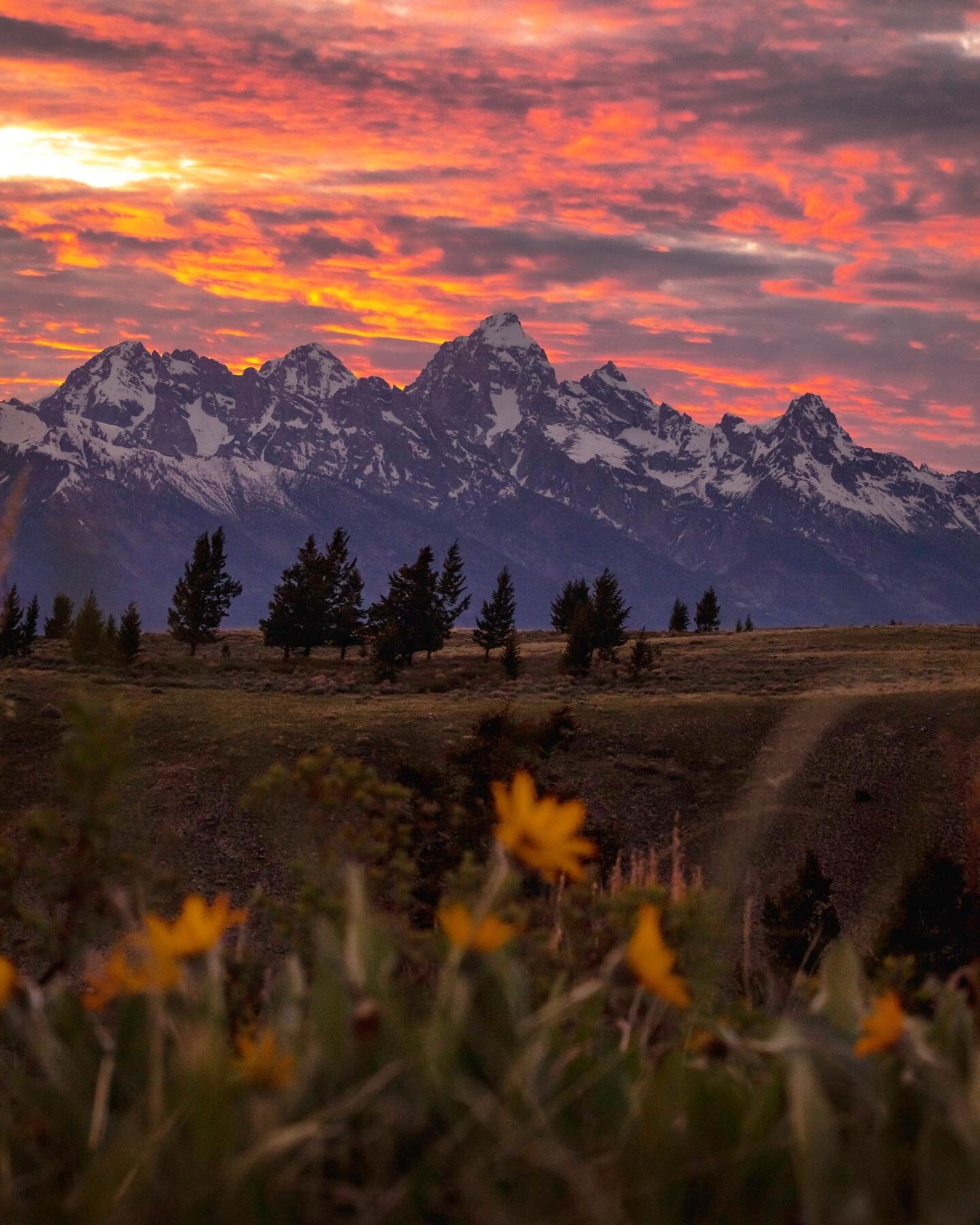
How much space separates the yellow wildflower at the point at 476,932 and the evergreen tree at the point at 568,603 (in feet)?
236

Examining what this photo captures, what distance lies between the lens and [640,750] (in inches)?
1538

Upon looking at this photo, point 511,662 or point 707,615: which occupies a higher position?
point 707,615

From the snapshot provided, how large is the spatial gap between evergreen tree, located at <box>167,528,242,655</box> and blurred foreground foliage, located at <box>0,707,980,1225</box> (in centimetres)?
5782

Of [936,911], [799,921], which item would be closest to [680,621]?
[799,921]

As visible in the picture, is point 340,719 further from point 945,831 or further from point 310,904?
point 310,904

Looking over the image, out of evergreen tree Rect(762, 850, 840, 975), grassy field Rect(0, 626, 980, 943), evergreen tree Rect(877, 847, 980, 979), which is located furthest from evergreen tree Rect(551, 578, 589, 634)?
evergreen tree Rect(877, 847, 980, 979)

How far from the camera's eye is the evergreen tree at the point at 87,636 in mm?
4531

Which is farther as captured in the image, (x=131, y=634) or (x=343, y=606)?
(x=343, y=606)

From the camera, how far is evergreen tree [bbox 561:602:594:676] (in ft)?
182

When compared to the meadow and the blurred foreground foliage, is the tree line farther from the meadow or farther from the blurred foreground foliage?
the blurred foreground foliage

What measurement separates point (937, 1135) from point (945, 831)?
34.4 metres

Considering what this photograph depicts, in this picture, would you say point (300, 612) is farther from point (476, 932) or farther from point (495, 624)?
point (476, 932)

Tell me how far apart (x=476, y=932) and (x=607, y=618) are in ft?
195

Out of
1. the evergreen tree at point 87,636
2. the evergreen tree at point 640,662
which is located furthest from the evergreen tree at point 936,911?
the evergreen tree at point 640,662
